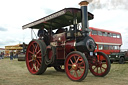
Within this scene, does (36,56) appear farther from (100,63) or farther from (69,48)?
(100,63)

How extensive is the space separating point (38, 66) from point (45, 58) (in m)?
0.63

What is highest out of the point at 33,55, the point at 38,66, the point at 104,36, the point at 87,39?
the point at 104,36

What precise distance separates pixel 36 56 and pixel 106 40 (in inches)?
404

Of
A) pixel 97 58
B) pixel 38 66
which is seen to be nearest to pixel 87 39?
pixel 97 58

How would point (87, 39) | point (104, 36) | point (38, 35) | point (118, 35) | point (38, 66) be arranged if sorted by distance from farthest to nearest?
point (118, 35) → point (104, 36) → point (38, 35) → point (38, 66) → point (87, 39)

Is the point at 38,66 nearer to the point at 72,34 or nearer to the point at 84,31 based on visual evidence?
the point at 72,34

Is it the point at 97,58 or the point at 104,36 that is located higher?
the point at 104,36

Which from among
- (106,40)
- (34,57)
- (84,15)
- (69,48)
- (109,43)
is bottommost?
(34,57)

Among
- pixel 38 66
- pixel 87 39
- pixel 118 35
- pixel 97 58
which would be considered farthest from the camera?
pixel 118 35

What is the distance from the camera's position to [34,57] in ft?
21.9

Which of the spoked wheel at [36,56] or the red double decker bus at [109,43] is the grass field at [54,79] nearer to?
the spoked wheel at [36,56]

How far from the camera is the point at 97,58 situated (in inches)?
231

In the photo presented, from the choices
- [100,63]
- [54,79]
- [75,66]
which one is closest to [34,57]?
[54,79]

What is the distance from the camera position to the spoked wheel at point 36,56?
6.21 m
